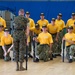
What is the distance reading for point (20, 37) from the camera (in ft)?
24.8

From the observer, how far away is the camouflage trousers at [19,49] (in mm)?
7570

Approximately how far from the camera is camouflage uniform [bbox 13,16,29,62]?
757cm

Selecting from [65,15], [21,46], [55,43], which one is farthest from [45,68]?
[65,15]

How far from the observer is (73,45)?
9352mm

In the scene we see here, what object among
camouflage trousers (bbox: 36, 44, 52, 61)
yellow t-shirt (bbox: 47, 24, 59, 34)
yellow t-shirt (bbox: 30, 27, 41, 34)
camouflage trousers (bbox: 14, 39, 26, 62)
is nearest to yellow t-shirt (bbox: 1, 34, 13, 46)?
yellow t-shirt (bbox: 30, 27, 41, 34)

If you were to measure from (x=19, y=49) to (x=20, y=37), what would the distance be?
31 cm

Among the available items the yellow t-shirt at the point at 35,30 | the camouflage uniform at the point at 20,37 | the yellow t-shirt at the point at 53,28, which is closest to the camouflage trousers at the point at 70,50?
the yellow t-shirt at the point at 53,28

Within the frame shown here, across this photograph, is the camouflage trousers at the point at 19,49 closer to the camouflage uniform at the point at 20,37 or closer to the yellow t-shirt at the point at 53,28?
the camouflage uniform at the point at 20,37

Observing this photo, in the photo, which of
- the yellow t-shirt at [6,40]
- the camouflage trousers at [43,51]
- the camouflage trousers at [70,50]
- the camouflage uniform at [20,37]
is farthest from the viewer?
the yellow t-shirt at [6,40]

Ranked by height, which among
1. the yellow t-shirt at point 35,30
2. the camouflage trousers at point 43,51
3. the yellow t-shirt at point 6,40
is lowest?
the camouflage trousers at point 43,51

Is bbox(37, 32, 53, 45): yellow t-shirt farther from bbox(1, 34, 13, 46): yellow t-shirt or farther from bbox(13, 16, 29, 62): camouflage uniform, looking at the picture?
bbox(13, 16, 29, 62): camouflage uniform

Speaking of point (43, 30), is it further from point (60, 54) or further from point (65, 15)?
point (65, 15)

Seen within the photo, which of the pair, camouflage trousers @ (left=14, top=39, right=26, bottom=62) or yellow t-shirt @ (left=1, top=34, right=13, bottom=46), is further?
yellow t-shirt @ (left=1, top=34, right=13, bottom=46)

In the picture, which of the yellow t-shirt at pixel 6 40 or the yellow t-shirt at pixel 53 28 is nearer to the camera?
the yellow t-shirt at pixel 6 40
